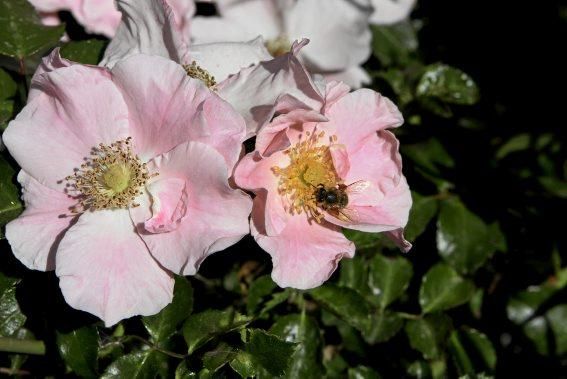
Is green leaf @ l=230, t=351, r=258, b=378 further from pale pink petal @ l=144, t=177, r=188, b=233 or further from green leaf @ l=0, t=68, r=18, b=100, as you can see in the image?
green leaf @ l=0, t=68, r=18, b=100

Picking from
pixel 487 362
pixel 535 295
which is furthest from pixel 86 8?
pixel 535 295

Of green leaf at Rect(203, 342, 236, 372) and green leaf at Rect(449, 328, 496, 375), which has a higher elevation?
green leaf at Rect(203, 342, 236, 372)

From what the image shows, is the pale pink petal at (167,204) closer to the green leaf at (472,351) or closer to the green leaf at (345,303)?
the green leaf at (345,303)


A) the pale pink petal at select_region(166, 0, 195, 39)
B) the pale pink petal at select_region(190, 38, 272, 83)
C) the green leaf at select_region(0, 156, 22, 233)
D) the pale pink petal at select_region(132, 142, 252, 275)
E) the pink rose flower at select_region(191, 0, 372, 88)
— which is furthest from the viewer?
the pink rose flower at select_region(191, 0, 372, 88)

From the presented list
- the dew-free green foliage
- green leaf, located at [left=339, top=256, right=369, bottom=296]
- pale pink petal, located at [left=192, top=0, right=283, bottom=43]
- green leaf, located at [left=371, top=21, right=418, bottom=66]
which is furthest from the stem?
green leaf, located at [left=371, top=21, right=418, bottom=66]

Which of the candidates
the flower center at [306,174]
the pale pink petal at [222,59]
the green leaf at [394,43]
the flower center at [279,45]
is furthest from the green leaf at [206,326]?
the green leaf at [394,43]

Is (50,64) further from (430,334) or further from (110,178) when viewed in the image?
(430,334)

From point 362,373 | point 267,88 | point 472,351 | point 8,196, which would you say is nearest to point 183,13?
point 267,88
